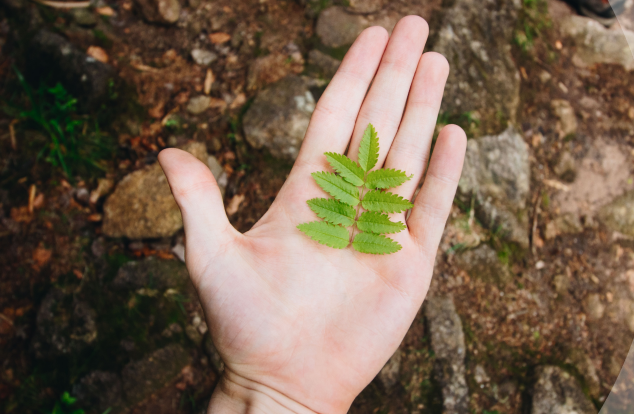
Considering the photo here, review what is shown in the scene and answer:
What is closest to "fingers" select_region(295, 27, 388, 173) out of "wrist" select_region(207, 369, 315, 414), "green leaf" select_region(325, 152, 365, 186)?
"green leaf" select_region(325, 152, 365, 186)

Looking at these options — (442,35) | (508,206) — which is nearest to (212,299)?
(508,206)

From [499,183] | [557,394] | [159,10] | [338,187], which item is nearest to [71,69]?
[159,10]

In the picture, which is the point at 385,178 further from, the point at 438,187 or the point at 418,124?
the point at 418,124

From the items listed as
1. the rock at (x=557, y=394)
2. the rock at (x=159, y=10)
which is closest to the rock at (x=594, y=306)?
the rock at (x=557, y=394)

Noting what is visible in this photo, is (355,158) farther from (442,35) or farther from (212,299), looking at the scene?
(442,35)

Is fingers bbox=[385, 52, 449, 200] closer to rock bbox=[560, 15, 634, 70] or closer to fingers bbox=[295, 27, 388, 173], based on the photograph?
fingers bbox=[295, 27, 388, 173]

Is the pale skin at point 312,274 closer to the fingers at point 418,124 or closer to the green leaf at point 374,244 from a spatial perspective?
the fingers at point 418,124
